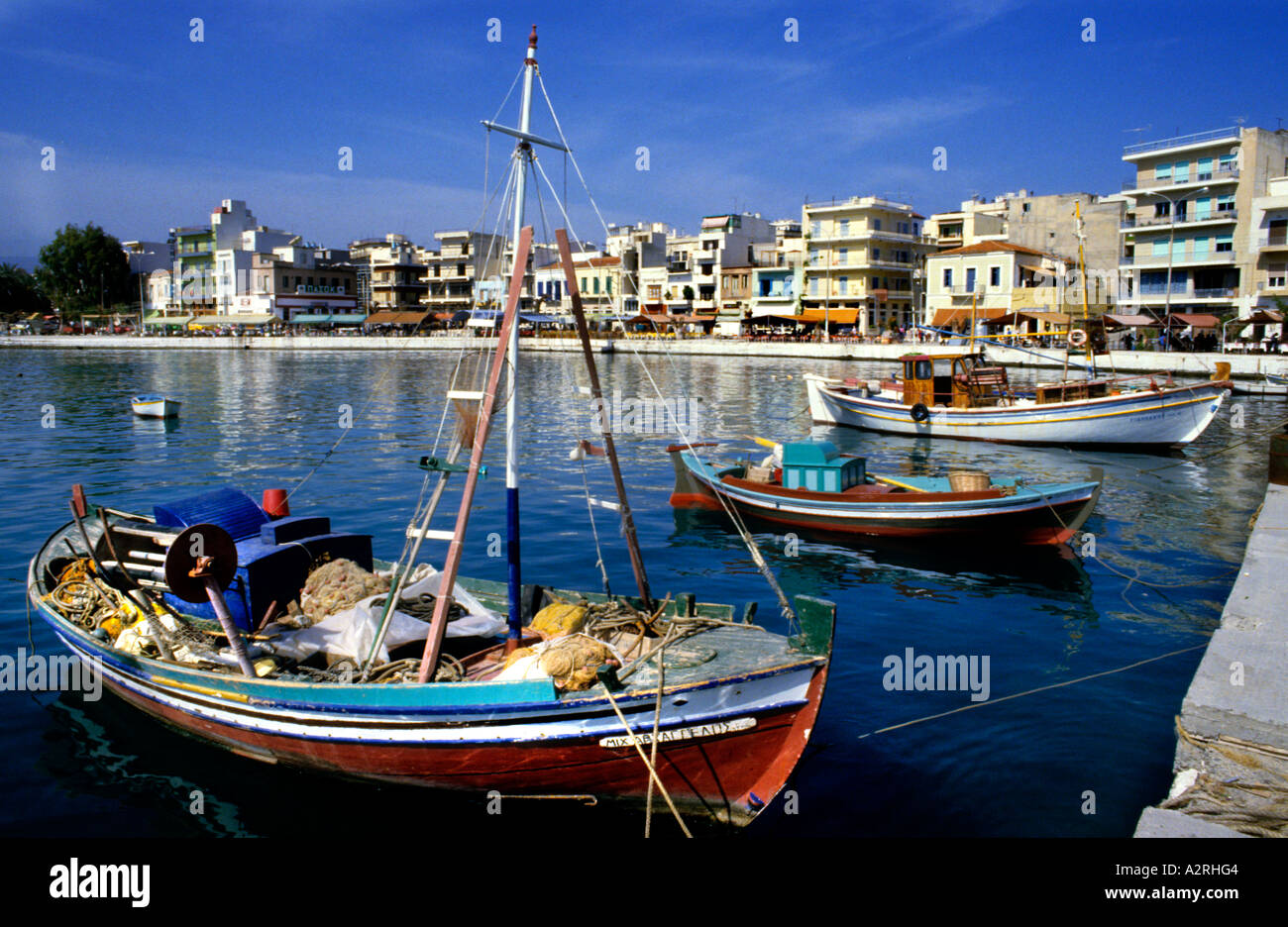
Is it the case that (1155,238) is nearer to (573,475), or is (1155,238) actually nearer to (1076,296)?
(1076,296)

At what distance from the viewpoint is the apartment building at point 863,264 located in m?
84.8

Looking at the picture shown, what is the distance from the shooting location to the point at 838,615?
13.9 meters

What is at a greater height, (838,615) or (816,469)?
(816,469)

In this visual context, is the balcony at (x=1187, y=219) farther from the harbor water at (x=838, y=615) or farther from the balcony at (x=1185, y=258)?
the harbor water at (x=838, y=615)

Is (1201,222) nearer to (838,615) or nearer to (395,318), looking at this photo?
(838,615)

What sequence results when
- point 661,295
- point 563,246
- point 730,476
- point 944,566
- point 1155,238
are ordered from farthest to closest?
point 661,295
point 1155,238
point 730,476
point 944,566
point 563,246

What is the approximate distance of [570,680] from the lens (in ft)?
24.7

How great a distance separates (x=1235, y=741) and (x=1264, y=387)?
162 ft

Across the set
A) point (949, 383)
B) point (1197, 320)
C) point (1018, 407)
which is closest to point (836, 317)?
point (1197, 320)

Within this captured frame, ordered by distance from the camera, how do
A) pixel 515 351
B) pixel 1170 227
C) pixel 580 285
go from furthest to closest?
pixel 580 285 < pixel 1170 227 < pixel 515 351
